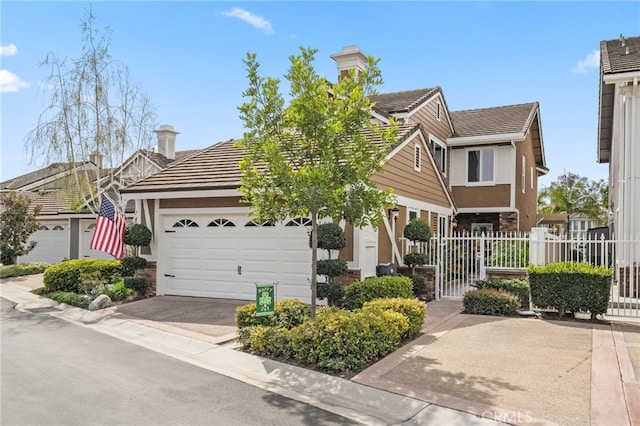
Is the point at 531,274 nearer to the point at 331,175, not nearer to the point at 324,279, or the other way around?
the point at 324,279

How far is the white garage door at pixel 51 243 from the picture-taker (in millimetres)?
25248

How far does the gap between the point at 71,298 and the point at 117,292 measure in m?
1.21

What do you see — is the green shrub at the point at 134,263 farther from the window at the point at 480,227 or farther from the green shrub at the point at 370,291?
the window at the point at 480,227

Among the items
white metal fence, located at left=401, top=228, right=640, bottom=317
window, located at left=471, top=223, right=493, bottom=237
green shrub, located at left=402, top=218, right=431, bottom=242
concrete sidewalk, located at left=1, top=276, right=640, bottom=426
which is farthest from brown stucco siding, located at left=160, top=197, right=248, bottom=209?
A: window, located at left=471, top=223, right=493, bottom=237

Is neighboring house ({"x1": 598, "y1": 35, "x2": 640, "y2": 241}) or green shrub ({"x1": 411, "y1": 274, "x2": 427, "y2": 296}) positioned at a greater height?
neighboring house ({"x1": 598, "y1": 35, "x2": 640, "y2": 241})

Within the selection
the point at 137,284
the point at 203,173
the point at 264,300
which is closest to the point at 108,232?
the point at 137,284

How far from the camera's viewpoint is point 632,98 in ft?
42.0

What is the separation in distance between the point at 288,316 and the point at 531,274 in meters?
5.62

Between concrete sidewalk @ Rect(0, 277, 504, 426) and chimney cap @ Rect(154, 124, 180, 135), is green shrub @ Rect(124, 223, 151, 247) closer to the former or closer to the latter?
concrete sidewalk @ Rect(0, 277, 504, 426)

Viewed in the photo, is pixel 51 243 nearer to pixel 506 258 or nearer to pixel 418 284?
pixel 418 284

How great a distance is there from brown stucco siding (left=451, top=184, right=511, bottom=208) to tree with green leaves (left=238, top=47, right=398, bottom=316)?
13079mm

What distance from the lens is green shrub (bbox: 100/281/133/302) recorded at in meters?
13.4

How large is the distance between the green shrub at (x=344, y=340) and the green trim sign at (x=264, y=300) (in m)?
0.85

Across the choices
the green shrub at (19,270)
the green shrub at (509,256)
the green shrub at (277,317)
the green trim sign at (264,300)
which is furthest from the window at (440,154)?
the green shrub at (19,270)
